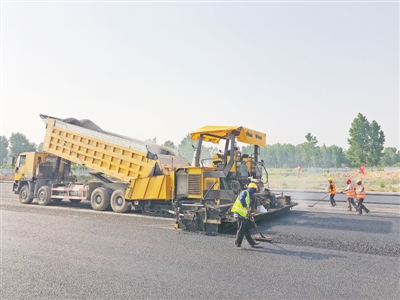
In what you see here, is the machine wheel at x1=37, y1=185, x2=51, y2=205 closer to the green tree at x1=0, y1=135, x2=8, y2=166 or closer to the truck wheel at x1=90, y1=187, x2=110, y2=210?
the truck wheel at x1=90, y1=187, x2=110, y2=210

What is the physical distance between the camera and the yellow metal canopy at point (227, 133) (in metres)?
8.88

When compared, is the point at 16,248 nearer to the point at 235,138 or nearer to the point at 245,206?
the point at 245,206

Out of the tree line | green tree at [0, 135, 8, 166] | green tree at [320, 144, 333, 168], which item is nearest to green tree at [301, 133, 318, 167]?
the tree line

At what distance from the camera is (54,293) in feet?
13.4

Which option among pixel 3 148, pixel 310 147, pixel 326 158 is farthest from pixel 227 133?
pixel 326 158

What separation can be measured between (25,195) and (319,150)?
297 ft

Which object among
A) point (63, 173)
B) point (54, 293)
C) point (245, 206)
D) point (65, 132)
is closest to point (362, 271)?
point (245, 206)

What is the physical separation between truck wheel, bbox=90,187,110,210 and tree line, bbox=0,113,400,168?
2.62 metres

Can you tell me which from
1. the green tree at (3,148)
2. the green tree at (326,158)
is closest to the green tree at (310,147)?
the green tree at (326,158)

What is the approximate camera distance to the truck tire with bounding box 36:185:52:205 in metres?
13.5

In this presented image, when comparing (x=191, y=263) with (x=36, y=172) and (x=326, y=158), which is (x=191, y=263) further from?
(x=326, y=158)

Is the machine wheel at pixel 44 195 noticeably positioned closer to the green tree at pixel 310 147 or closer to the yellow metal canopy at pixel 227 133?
the yellow metal canopy at pixel 227 133

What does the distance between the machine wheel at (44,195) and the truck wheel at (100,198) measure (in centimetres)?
274

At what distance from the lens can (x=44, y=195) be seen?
13570 millimetres
